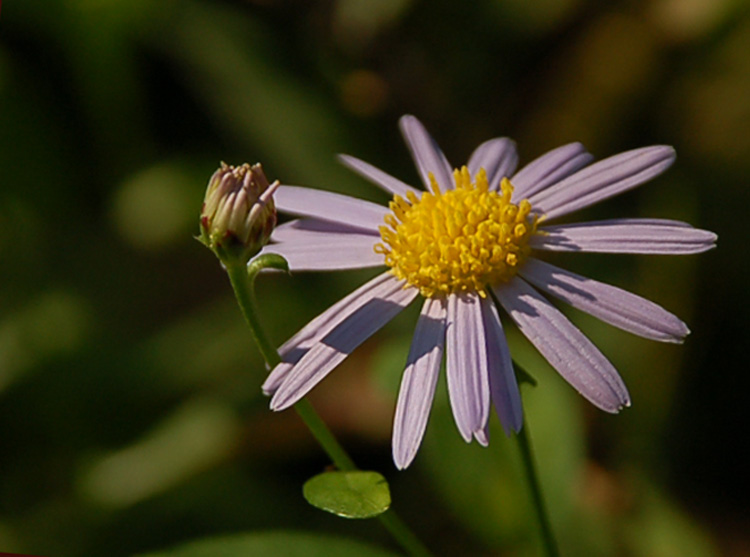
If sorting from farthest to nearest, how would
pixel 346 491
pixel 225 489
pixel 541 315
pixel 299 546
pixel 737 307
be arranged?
1. pixel 737 307
2. pixel 225 489
3. pixel 299 546
4. pixel 541 315
5. pixel 346 491

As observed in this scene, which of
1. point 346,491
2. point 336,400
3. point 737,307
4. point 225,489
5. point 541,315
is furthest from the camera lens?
point 336,400

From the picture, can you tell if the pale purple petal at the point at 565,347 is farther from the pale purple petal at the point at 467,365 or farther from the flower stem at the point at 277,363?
the flower stem at the point at 277,363

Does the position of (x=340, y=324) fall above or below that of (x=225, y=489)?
above

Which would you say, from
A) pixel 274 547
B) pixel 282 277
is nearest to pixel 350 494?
pixel 274 547

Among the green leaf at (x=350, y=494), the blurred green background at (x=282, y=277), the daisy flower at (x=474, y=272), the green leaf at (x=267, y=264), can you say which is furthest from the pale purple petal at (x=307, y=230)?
the blurred green background at (x=282, y=277)

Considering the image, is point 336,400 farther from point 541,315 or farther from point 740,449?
point 541,315

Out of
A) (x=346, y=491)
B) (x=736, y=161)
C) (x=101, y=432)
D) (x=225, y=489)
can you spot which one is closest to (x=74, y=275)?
(x=101, y=432)

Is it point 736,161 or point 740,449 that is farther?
point 736,161

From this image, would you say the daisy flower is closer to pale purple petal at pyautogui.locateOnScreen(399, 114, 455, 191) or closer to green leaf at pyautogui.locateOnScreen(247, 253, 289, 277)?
pale purple petal at pyautogui.locateOnScreen(399, 114, 455, 191)
